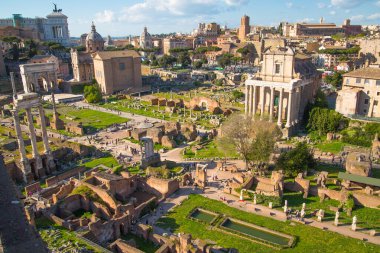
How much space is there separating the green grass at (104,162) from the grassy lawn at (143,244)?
1350cm

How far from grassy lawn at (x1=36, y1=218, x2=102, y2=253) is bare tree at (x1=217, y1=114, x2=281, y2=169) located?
17641 millimetres

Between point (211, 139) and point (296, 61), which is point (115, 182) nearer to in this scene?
point (211, 139)

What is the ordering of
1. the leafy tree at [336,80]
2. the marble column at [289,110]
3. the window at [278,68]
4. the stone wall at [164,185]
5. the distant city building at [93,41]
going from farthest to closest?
the distant city building at [93,41], the leafy tree at [336,80], the window at [278,68], the marble column at [289,110], the stone wall at [164,185]

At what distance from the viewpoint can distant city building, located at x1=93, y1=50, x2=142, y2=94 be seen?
247ft

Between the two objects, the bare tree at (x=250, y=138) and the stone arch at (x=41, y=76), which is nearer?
the bare tree at (x=250, y=138)

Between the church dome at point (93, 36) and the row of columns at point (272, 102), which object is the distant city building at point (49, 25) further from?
the row of columns at point (272, 102)

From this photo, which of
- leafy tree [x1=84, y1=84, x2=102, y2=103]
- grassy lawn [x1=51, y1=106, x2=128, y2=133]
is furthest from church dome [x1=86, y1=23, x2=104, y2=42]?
grassy lawn [x1=51, y1=106, x2=128, y2=133]

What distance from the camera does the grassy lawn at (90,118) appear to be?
166ft

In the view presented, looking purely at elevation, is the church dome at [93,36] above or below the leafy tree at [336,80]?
above

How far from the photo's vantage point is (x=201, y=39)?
174875 mm

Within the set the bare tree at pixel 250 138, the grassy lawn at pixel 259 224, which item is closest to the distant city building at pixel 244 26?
the bare tree at pixel 250 138

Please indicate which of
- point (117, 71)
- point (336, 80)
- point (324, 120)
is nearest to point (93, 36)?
point (117, 71)

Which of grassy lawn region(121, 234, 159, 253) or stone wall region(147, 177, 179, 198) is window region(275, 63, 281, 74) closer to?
stone wall region(147, 177, 179, 198)

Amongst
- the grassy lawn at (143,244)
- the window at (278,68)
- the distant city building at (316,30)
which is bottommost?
the grassy lawn at (143,244)
